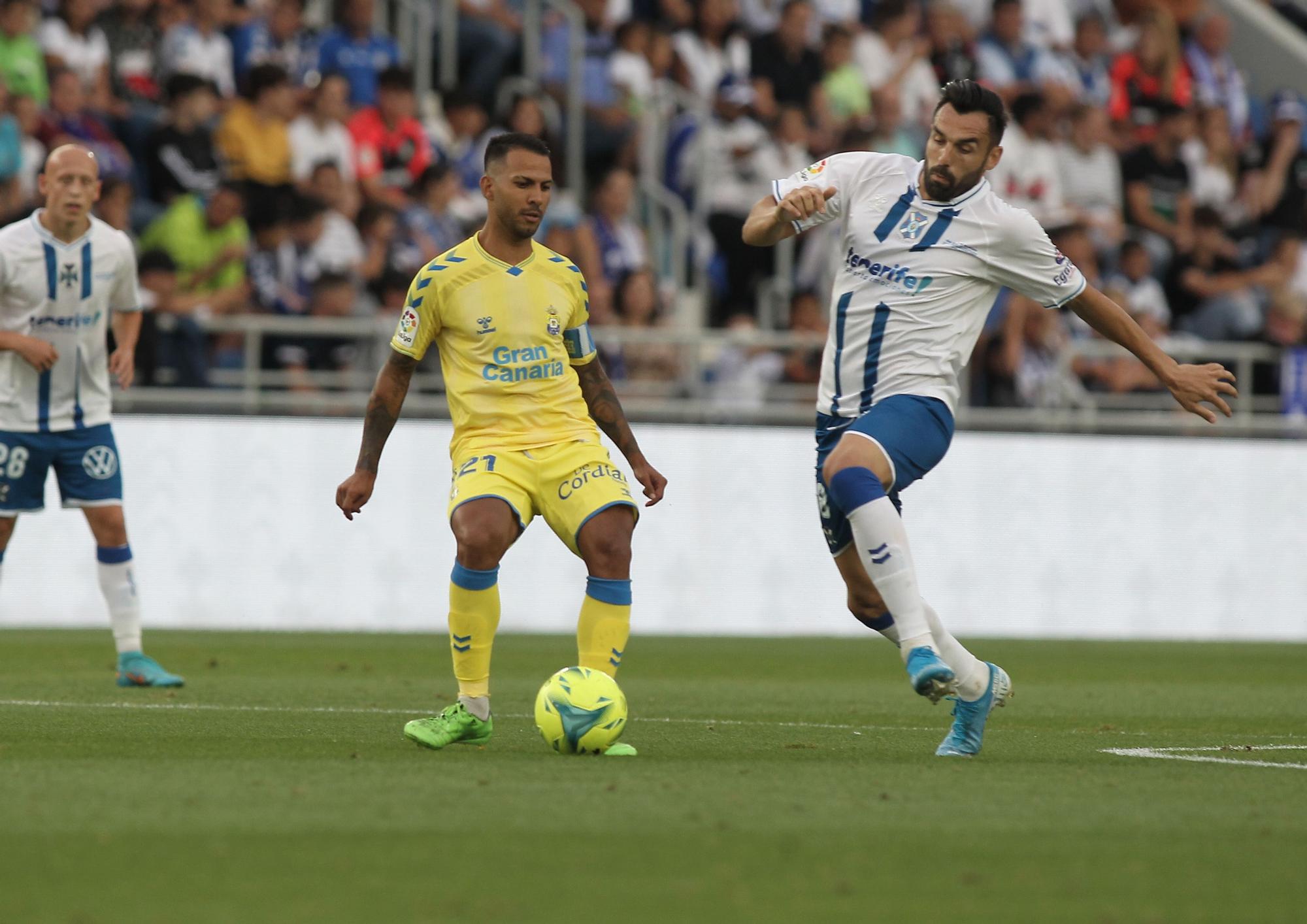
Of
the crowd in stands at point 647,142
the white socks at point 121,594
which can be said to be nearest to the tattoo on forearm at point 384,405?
the white socks at point 121,594

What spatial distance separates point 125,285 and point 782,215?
454cm

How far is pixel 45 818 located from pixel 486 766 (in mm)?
1659

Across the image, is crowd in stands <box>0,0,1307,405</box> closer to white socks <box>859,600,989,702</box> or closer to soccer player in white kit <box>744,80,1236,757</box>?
soccer player in white kit <box>744,80,1236,757</box>

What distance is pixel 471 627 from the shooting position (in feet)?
23.3

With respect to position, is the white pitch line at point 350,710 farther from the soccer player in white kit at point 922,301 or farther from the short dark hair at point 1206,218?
the short dark hair at point 1206,218

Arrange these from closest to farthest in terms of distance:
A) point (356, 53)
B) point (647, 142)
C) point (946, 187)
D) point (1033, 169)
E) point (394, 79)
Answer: point (946, 187), point (394, 79), point (356, 53), point (647, 142), point (1033, 169)

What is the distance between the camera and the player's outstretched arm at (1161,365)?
6.93m

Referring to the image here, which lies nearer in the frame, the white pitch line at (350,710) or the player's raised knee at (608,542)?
the player's raised knee at (608,542)

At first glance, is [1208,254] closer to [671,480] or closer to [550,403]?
[671,480]

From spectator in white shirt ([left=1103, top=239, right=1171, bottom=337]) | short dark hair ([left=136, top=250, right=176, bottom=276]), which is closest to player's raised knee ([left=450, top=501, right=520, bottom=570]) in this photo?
short dark hair ([left=136, top=250, right=176, bottom=276])

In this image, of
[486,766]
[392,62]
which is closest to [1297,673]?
[486,766]

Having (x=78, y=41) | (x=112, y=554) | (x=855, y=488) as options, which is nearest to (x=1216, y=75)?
(x=78, y=41)

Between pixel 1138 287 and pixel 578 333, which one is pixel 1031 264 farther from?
pixel 1138 287

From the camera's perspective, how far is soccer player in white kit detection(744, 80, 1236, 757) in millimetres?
6852
